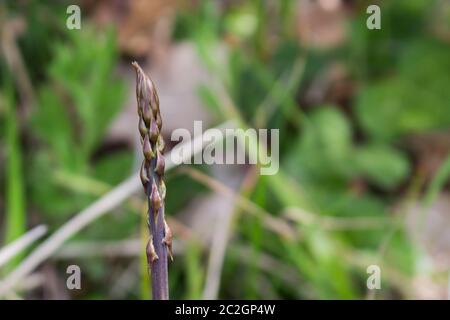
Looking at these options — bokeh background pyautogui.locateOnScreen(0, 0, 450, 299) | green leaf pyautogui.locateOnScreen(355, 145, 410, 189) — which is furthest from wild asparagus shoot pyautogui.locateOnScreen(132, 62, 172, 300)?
green leaf pyautogui.locateOnScreen(355, 145, 410, 189)

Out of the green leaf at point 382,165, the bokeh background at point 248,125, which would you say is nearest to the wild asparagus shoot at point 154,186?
the bokeh background at point 248,125

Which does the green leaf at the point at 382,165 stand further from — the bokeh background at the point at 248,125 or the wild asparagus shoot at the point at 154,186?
the wild asparagus shoot at the point at 154,186

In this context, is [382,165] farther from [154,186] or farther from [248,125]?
[154,186]

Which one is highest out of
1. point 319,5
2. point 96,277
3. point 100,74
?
point 319,5

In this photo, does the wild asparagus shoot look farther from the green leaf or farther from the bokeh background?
the green leaf

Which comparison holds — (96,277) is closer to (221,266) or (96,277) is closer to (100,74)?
(221,266)

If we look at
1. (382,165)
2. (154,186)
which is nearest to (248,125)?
(382,165)

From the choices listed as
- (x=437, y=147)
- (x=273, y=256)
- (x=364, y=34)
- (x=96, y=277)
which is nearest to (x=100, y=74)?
(x=96, y=277)

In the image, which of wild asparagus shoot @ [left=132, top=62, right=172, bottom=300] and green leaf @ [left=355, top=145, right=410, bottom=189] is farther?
green leaf @ [left=355, top=145, right=410, bottom=189]
